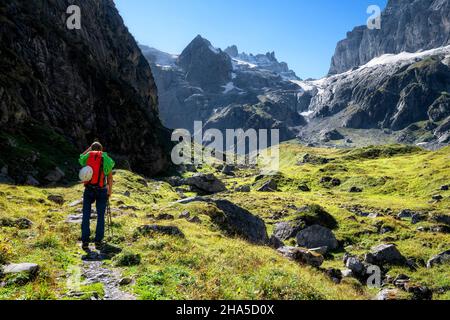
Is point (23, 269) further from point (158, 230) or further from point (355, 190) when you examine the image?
point (355, 190)

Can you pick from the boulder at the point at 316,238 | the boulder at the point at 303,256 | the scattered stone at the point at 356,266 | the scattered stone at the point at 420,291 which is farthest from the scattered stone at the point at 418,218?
the boulder at the point at 303,256

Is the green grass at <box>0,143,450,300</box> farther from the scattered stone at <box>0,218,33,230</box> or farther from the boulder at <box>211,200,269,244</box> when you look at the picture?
the boulder at <box>211,200,269,244</box>

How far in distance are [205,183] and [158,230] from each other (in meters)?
65.0

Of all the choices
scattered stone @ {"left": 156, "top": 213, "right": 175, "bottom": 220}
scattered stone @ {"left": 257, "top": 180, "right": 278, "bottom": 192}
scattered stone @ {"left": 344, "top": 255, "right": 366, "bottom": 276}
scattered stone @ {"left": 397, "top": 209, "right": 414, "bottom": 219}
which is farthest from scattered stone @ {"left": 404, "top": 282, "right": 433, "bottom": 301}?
scattered stone @ {"left": 257, "top": 180, "right": 278, "bottom": 192}

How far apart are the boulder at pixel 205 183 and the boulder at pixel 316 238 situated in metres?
45.2

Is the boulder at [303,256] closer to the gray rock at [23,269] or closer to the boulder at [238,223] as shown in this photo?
the boulder at [238,223]

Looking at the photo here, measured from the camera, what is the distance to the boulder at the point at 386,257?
103 feet

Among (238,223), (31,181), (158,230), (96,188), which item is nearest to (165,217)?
(238,223)

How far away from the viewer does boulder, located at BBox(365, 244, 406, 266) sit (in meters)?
31.3

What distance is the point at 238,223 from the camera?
30156mm
